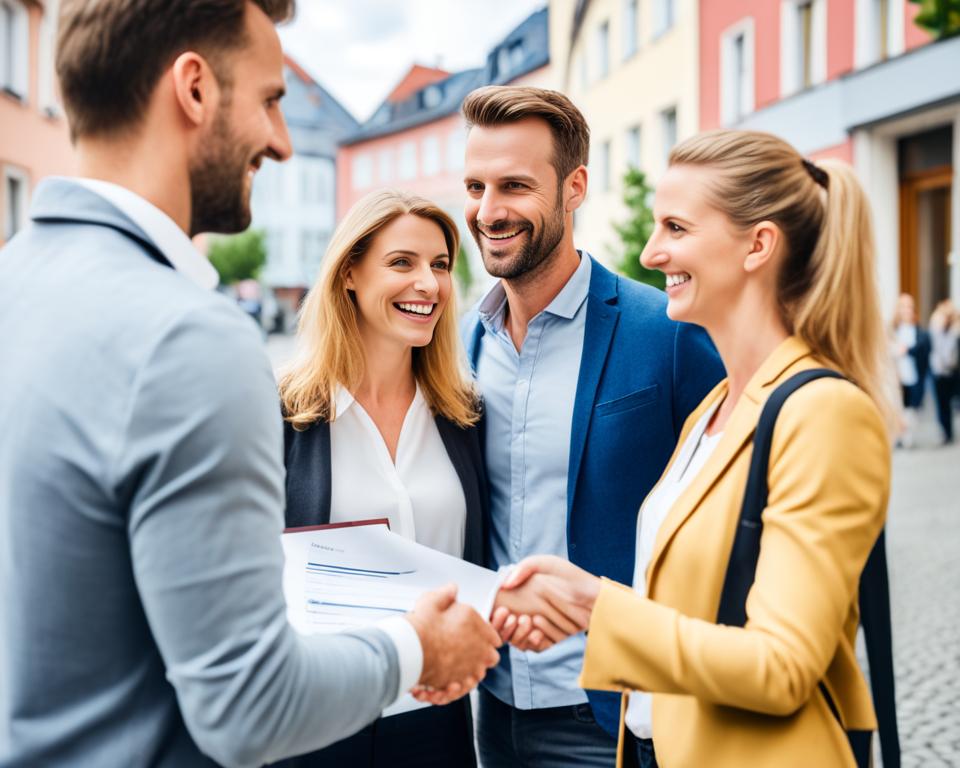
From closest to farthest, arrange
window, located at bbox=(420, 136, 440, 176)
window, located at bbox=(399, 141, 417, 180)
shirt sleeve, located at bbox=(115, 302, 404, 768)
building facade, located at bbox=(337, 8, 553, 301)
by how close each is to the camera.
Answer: shirt sleeve, located at bbox=(115, 302, 404, 768), building facade, located at bbox=(337, 8, 553, 301), window, located at bbox=(420, 136, 440, 176), window, located at bbox=(399, 141, 417, 180)

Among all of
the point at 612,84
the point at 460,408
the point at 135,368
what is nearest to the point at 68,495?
the point at 135,368

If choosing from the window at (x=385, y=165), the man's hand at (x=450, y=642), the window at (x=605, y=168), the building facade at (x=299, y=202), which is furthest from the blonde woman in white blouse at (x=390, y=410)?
the building facade at (x=299, y=202)

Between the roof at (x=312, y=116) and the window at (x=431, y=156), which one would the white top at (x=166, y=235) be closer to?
the window at (x=431, y=156)


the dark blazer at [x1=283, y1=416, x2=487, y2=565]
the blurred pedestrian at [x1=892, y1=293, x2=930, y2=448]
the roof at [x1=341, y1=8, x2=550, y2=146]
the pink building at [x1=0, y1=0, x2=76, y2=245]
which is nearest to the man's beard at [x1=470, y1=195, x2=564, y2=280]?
the dark blazer at [x1=283, y1=416, x2=487, y2=565]

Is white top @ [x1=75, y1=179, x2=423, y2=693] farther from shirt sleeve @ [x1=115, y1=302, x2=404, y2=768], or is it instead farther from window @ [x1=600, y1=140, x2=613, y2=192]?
window @ [x1=600, y1=140, x2=613, y2=192]

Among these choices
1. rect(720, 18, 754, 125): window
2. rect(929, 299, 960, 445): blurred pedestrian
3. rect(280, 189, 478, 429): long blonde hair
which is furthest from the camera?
rect(720, 18, 754, 125): window

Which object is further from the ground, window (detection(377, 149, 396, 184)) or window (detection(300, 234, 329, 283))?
window (detection(377, 149, 396, 184))

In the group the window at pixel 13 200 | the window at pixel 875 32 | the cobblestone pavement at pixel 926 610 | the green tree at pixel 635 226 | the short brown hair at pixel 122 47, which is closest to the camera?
the short brown hair at pixel 122 47

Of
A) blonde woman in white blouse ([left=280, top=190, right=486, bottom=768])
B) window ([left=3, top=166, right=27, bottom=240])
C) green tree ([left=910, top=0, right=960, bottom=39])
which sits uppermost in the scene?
window ([left=3, top=166, right=27, bottom=240])

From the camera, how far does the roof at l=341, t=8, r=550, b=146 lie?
40844mm

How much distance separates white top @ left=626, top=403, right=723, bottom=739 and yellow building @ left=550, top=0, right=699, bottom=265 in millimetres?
17893

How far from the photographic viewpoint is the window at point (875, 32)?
15688 millimetres

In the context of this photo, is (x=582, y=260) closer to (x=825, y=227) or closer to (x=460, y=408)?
(x=460, y=408)

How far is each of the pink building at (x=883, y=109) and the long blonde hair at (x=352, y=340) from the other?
13437 mm
